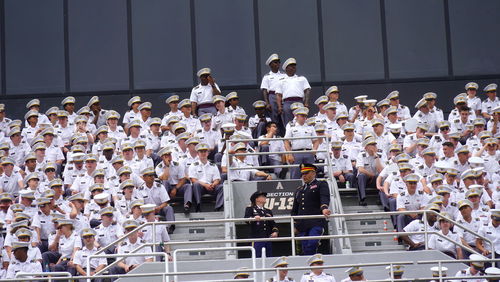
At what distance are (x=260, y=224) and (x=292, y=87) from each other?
6023 millimetres

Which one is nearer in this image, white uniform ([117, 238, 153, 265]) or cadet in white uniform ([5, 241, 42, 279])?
white uniform ([117, 238, 153, 265])

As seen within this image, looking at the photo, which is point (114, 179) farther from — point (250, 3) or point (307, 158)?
point (250, 3)

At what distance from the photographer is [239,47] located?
1207 inches

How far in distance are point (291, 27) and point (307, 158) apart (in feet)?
23.4

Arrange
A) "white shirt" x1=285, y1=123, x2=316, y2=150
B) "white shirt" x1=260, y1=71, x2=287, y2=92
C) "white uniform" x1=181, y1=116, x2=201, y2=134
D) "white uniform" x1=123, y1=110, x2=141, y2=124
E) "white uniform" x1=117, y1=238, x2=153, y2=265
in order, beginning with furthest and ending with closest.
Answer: "white uniform" x1=123, y1=110, x2=141, y2=124 < "white shirt" x1=260, y1=71, x2=287, y2=92 < "white uniform" x1=181, y1=116, x2=201, y2=134 < "white shirt" x1=285, y1=123, x2=316, y2=150 < "white uniform" x1=117, y1=238, x2=153, y2=265

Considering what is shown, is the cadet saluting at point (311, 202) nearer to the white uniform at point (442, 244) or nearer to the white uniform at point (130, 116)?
the white uniform at point (442, 244)

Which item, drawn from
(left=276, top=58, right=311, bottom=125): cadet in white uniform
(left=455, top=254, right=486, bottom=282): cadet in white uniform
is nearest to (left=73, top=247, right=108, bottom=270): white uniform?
(left=455, top=254, right=486, bottom=282): cadet in white uniform

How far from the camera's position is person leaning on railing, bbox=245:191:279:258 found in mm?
21188

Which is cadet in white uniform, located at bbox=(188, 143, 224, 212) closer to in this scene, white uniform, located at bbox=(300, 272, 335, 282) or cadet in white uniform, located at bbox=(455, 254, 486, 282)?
white uniform, located at bbox=(300, 272, 335, 282)

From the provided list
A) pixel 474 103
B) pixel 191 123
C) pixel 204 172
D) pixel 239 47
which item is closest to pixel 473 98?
pixel 474 103

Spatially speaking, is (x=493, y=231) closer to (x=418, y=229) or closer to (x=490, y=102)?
(x=418, y=229)

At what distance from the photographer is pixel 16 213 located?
23.0 m

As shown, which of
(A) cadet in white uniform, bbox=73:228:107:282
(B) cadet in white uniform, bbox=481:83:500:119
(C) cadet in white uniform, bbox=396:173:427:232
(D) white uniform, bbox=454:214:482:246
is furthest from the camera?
(B) cadet in white uniform, bbox=481:83:500:119

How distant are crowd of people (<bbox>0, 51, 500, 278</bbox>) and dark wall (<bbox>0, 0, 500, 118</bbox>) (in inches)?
89.3
